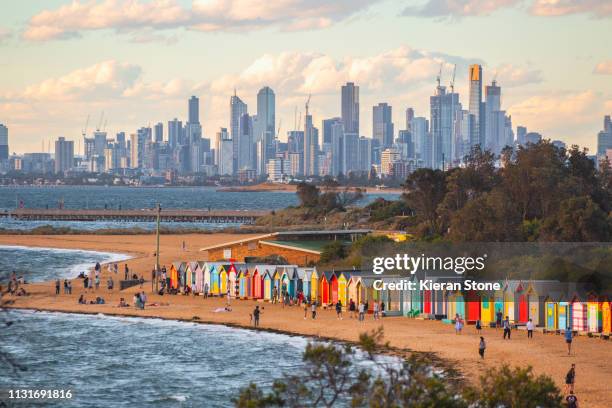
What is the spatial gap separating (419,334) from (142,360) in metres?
10.4

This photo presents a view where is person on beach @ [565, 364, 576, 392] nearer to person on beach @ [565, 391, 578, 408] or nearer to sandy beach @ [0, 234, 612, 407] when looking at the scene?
sandy beach @ [0, 234, 612, 407]

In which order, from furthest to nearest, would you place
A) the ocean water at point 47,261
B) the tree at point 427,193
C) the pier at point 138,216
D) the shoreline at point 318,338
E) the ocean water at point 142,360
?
1. the pier at point 138,216
2. the tree at point 427,193
3. the ocean water at point 47,261
4. the shoreline at point 318,338
5. the ocean water at point 142,360

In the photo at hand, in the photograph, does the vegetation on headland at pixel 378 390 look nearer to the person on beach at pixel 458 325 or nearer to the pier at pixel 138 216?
the person on beach at pixel 458 325

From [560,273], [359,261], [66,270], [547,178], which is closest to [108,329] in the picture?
[359,261]

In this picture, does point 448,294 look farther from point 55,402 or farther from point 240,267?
point 55,402

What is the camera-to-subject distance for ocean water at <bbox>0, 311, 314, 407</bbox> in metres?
34.4

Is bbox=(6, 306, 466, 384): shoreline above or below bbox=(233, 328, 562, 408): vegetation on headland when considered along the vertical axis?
below

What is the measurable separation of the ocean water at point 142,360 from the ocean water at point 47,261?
1984 cm

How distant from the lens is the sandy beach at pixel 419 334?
35.5 meters

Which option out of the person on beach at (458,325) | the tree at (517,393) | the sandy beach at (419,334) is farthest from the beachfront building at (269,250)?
the tree at (517,393)

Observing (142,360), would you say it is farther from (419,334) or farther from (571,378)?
(571,378)

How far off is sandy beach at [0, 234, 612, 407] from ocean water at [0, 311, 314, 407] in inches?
71.3

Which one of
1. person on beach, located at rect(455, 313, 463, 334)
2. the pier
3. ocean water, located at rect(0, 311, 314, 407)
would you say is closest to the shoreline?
ocean water, located at rect(0, 311, 314, 407)

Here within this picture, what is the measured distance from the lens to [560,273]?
46344mm
